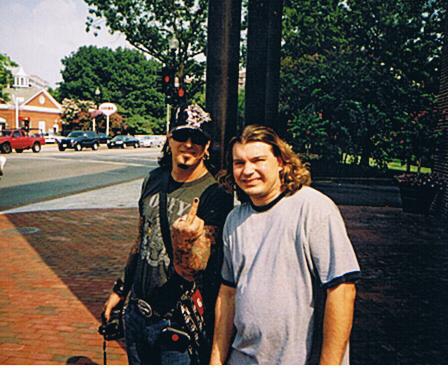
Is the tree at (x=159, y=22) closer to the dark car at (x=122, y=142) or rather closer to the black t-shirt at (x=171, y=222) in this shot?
the dark car at (x=122, y=142)

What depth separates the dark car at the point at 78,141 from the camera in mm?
38969

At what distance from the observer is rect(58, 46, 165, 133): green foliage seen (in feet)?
234

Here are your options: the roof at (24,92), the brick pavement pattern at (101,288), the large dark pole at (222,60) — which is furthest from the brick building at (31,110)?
the large dark pole at (222,60)

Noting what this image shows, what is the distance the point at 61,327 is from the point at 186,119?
2.98 m

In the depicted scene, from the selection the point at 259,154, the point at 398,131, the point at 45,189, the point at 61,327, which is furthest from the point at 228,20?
the point at 45,189

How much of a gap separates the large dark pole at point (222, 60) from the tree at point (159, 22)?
27.2 m

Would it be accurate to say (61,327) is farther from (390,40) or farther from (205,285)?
(390,40)

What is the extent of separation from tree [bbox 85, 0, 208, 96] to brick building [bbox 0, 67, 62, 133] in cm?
2841

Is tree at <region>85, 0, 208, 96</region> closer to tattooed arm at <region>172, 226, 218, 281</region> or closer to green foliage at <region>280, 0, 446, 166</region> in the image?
green foliage at <region>280, 0, 446, 166</region>

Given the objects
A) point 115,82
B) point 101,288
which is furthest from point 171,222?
point 115,82

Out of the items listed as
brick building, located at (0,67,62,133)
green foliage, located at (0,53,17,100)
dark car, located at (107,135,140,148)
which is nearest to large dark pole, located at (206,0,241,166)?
dark car, located at (107,135,140,148)

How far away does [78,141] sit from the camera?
4003cm

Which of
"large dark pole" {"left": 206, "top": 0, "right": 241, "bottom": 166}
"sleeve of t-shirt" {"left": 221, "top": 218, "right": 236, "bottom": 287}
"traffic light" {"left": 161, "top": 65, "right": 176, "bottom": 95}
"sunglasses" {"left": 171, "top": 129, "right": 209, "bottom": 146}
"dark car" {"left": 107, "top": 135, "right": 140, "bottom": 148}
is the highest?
"traffic light" {"left": 161, "top": 65, "right": 176, "bottom": 95}

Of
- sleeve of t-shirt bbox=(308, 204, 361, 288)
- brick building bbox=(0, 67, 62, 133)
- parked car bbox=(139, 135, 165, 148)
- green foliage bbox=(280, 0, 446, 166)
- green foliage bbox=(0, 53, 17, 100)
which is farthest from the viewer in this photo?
brick building bbox=(0, 67, 62, 133)
